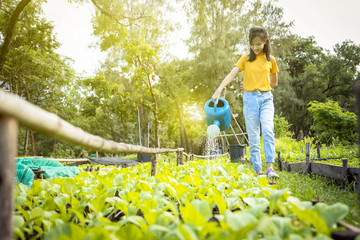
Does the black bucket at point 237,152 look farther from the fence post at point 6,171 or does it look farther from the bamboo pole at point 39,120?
the fence post at point 6,171

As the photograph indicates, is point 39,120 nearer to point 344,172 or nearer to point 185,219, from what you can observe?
point 185,219

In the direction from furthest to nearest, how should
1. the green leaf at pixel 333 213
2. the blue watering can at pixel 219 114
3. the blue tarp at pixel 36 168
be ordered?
the blue watering can at pixel 219 114 < the blue tarp at pixel 36 168 < the green leaf at pixel 333 213

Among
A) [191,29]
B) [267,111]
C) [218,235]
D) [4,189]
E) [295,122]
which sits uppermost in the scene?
[191,29]

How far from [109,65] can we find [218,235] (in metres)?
16.9

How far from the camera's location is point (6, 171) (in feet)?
1.74

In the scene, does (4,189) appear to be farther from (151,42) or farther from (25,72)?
(25,72)

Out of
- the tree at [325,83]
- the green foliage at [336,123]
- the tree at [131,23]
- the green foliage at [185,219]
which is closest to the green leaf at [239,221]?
the green foliage at [185,219]

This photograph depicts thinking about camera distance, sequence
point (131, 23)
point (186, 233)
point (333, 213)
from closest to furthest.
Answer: point (186, 233)
point (333, 213)
point (131, 23)

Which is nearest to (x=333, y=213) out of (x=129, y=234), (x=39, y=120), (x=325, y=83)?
(x=129, y=234)

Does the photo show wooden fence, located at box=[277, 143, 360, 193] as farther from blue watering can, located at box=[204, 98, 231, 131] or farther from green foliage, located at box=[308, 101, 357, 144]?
green foliage, located at box=[308, 101, 357, 144]

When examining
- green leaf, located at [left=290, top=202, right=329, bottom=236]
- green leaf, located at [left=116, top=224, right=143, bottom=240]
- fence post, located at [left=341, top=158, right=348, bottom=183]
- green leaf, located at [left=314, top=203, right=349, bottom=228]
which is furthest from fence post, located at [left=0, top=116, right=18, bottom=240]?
fence post, located at [left=341, top=158, right=348, bottom=183]

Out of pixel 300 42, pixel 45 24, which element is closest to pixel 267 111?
pixel 45 24

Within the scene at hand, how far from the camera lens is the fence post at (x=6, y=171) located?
519 mm

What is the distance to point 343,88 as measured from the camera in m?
18.8
